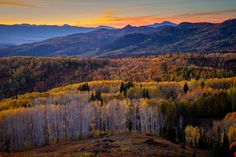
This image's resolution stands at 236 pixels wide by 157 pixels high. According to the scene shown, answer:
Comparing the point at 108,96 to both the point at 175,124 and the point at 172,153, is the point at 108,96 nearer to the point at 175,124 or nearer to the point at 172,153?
the point at 175,124

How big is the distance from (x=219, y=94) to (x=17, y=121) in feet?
→ 257

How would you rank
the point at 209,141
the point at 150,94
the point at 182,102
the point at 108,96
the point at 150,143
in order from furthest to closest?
the point at 150,94
the point at 108,96
the point at 182,102
the point at 209,141
the point at 150,143

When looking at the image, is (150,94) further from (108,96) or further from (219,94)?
(219,94)

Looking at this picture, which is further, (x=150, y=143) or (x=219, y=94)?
(x=219, y=94)

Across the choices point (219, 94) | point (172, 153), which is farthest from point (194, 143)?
point (219, 94)

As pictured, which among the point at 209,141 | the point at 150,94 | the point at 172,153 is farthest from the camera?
the point at 150,94

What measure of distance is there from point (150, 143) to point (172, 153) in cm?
949

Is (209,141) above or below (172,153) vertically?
below

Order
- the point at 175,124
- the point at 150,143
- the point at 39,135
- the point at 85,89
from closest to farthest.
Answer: the point at 150,143 → the point at 39,135 → the point at 175,124 → the point at 85,89

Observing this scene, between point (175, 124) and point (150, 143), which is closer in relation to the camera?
A: point (150, 143)

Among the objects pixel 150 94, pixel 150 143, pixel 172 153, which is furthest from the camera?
pixel 150 94

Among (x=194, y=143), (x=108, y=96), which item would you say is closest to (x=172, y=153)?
(x=194, y=143)

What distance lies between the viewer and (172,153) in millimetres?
62031

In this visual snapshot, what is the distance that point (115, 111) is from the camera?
123938 mm
